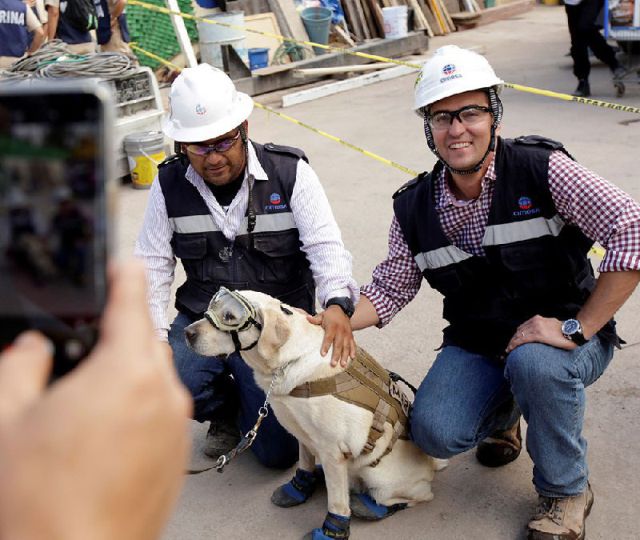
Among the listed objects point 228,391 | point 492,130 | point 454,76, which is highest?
point 454,76

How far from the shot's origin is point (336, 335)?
3.10m

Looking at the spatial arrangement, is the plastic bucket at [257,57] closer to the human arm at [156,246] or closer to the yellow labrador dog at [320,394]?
the human arm at [156,246]

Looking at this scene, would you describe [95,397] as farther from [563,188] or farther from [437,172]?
[437,172]

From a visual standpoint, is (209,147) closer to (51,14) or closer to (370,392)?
(370,392)

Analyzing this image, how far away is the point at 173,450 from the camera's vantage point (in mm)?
675

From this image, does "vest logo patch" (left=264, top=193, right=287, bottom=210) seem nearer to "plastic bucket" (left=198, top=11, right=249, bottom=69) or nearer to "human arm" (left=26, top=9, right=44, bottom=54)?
"human arm" (left=26, top=9, right=44, bottom=54)

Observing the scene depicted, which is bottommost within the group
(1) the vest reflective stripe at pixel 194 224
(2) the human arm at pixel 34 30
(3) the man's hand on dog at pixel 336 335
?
(3) the man's hand on dog at pixel 336 335

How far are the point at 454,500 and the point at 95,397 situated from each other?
2935 mm

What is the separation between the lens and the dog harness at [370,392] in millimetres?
3014

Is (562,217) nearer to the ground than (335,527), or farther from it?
farther from it

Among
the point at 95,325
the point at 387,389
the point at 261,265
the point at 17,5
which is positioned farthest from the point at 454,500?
→ the point at 17,5

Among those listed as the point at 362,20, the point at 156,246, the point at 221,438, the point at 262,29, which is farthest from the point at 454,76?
the point at 362,20

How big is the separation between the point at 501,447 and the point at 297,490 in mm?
832

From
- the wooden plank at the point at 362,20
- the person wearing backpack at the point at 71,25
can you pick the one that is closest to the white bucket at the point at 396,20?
the wooden plank at the point at 362,20
